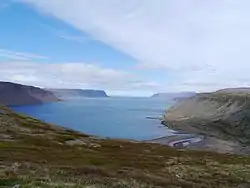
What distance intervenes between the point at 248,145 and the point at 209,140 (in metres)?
18.7

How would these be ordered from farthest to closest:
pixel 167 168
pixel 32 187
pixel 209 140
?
1. pixel 209 140
2. pixel 167 168
3. pixel 32 187

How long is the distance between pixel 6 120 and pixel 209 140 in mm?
108649

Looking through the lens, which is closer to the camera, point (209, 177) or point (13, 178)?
point (13, 178)

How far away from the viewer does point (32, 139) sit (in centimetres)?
7844

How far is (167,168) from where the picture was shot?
170 ft

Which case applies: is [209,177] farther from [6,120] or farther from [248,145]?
[248,145]

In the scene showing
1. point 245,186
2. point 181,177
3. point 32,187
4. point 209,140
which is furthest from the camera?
point 209,140

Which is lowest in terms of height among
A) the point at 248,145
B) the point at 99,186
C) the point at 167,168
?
the point at 248,145

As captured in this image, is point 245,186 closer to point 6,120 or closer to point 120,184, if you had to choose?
point 120,184

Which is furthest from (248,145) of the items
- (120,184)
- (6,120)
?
(120,184)

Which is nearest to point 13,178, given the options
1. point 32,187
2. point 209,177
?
point 32,187

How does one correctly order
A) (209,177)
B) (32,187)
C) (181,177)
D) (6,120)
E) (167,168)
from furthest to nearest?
(6,120) → (167,168) → (209,177) → (181,177) → (32,187)

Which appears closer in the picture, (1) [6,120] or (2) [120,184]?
(2) [120,184]

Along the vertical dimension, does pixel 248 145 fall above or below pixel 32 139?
below
